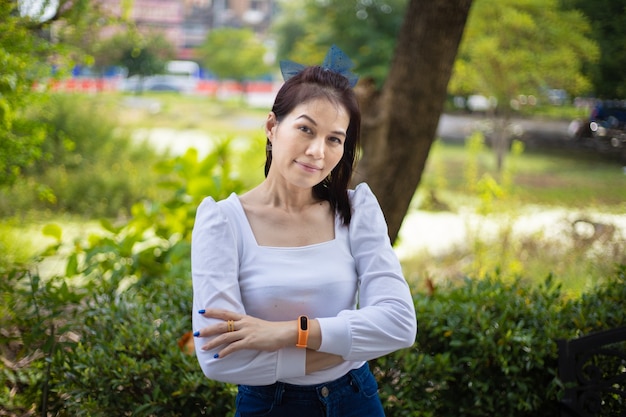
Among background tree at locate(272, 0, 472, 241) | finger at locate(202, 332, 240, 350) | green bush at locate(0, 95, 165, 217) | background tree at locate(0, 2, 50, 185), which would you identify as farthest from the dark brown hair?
green bush at locate(0, 95, 165, 217)

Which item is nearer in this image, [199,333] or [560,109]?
[199,333]

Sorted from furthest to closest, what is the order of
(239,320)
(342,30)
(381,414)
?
(342,30) → (381,414) → (239,320)

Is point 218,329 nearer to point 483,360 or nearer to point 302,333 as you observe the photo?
point 302,333

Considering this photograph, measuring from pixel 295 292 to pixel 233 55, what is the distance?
247 inches

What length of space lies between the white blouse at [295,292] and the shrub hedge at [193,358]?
28.1 inches

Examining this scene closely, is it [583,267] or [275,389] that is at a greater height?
[275,389]

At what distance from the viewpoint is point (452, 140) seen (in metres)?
8.17

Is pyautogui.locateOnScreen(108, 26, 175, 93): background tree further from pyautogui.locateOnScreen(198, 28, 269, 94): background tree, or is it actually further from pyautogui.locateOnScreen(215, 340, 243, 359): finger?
pyautogui.locateOnScreen(215, 340, 243, 359): finger

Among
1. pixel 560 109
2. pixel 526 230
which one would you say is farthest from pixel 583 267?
pixel 560 109

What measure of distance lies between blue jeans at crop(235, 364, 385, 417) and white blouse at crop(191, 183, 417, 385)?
0.02m

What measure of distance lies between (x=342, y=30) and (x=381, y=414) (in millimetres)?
8062

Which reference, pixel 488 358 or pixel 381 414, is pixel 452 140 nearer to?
pixel 488 358

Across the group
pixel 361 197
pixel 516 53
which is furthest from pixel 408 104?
pixel 516 53

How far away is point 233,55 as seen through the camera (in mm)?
7371
